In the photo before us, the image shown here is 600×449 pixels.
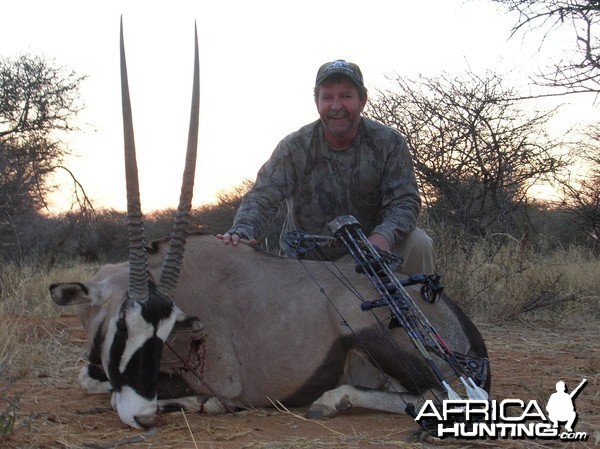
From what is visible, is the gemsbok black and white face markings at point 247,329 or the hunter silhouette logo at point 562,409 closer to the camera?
the hunter silhouette logo at point 562,409

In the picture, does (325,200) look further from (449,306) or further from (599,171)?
(599,171)

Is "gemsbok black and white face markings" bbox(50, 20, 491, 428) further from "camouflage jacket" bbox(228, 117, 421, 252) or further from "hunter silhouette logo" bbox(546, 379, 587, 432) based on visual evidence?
"camouflage jacket" bbox(228, 117, 421, 252)

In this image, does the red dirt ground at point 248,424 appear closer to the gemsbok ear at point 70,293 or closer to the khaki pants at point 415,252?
the gemsbok ear at point 70,293

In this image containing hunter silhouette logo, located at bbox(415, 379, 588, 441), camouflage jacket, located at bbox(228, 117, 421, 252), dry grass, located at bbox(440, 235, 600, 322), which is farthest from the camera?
dry grass, located at bbox(440, 235, 600, 322)

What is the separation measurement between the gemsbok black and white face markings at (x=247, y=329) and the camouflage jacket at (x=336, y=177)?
1065 mm

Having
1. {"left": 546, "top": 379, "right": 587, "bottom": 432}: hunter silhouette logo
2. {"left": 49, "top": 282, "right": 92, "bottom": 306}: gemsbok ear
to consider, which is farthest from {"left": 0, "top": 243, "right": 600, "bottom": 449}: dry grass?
{"left": 49, "top": 282, "right": 92, "bottom": 306}: gemsbok ear

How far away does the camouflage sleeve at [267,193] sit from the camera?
4715 mm

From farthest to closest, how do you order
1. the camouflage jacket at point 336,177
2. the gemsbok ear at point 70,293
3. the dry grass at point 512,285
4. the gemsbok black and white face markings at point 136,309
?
the dry grass at point 512,285 → the camouflage jacket at point 336,177 → the gemsbok ear at point 70,293 → the gemsbok black and white face markings at point 136,309

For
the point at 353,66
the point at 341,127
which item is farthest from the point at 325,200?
the point at 353,66

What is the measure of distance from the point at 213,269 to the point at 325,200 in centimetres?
137

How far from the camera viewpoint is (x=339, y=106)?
484 cm

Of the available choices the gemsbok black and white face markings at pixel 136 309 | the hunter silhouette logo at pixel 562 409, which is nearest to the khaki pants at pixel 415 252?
the hunter silhouette logo at pixel 562 409

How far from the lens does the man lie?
4.84 metres

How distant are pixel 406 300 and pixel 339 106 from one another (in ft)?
5.93
